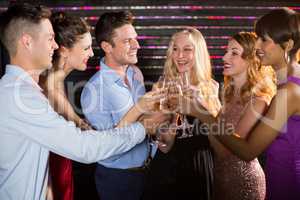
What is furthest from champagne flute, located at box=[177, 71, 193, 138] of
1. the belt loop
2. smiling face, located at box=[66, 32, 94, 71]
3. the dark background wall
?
the dark background wall

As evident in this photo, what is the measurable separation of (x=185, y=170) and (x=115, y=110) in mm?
667

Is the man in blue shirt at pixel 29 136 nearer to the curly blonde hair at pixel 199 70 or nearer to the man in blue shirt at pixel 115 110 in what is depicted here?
the man in blue shirt at pixel 115 110

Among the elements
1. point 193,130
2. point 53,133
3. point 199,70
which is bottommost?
point 193,130

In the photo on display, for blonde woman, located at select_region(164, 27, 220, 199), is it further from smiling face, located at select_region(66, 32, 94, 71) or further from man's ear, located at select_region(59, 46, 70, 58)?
man's ear, located at select_region(59, 46, 70, 58)

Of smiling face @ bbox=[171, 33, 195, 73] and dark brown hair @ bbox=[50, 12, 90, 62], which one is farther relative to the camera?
smiling face @ bbox=[171, 33, 195, 73]

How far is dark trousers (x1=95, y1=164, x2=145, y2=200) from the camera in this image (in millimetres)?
2883

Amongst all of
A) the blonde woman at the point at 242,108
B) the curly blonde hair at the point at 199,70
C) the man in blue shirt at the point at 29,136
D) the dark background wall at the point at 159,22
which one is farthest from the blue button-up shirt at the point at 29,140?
the dark background wall at the point at 159,22

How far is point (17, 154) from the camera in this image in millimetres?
1858

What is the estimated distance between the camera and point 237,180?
9.25 ft

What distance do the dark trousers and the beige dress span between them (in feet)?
1.91

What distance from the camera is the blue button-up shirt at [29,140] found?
5.98 feet

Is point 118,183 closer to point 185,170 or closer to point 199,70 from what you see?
point 185,170

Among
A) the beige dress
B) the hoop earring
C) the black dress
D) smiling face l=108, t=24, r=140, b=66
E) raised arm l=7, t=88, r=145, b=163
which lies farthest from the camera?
smiling face l=108, t=24, r=140, b=66

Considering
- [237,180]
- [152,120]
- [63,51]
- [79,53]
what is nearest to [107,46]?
[79,53]
